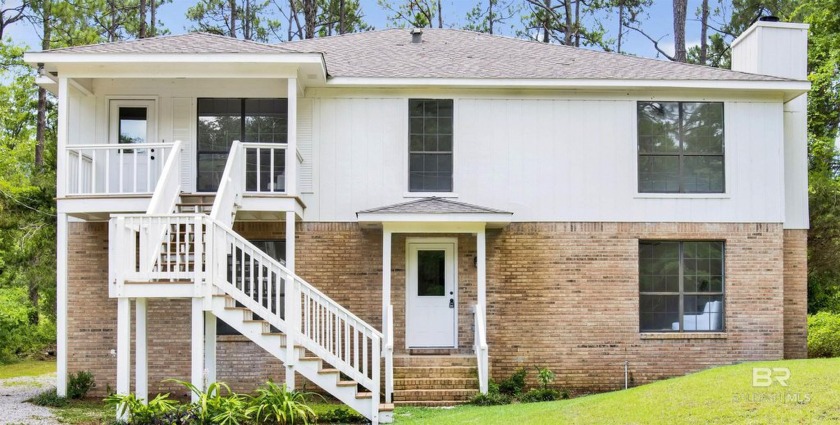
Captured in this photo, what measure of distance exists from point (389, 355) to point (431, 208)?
8.41 feet

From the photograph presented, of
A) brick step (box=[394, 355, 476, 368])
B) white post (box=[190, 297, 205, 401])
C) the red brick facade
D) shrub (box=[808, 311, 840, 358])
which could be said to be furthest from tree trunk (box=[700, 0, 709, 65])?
white post (box=[190, 297, 205, 401])

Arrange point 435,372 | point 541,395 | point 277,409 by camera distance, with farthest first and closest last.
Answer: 1. point 541,395
2. point 435,372
3. point 277,409

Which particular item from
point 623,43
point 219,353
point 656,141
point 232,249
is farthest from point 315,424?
point 623,43

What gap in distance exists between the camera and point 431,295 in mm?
15312

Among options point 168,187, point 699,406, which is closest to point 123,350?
point 168,187

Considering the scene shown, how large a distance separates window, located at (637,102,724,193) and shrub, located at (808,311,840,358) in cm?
412

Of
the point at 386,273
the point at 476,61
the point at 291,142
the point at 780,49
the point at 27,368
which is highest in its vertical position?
the point at 780,49

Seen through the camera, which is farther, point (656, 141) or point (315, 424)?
point (656, 141)

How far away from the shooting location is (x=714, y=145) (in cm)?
1555

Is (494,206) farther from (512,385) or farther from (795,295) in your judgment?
(795,295)

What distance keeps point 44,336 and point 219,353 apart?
37.4 ft

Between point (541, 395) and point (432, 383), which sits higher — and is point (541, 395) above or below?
below

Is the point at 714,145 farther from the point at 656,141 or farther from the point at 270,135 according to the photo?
the point at 270,135
